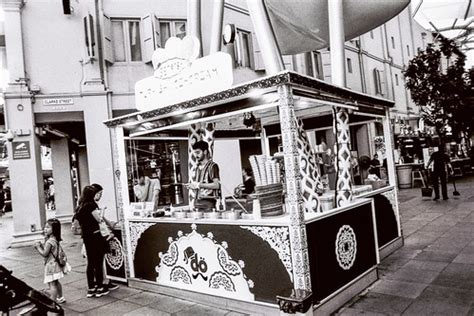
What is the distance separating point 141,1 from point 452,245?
38.5 ft

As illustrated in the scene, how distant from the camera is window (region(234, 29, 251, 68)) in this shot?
13.8 metres

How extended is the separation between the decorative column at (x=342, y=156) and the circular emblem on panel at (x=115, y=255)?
3.68 m

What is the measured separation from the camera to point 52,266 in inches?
205

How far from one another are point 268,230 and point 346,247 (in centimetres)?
121

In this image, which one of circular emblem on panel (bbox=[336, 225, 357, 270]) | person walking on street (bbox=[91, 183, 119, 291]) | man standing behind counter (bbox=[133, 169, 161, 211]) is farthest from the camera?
man standing behind counter (bbox=[133, 169, 161, 211])

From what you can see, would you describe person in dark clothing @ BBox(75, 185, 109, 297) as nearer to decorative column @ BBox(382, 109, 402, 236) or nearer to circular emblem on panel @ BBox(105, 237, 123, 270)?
circular emblem on panel @ BBox(105, 237, 123, 270)

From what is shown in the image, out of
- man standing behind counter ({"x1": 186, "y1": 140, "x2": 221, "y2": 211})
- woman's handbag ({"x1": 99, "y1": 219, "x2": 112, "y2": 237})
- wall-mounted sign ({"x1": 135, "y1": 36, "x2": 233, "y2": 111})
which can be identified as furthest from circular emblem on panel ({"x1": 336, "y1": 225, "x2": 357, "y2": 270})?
woman's handbag ({"x1": 99, "y1": 219, "x2": 112, "y2": 237})

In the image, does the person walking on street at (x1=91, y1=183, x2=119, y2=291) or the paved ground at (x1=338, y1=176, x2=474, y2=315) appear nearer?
the paved ground at (x1=338, y1=176, x2=474, y2=315)

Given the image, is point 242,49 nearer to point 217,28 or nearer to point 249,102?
point 217,28

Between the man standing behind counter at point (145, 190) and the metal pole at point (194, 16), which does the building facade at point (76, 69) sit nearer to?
the metal pole at point (194, 16)

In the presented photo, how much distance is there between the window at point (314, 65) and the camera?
53.8 ft

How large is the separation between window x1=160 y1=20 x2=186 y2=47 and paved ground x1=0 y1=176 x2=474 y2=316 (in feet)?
26.2

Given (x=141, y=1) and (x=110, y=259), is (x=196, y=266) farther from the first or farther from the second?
(x=141, y=1)

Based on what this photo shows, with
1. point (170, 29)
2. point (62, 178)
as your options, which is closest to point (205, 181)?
point (170, 29)
